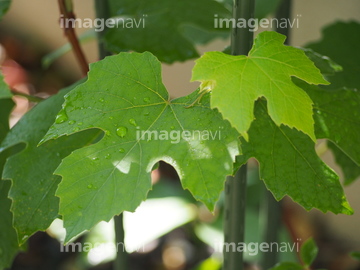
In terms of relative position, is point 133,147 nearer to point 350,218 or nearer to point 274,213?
point 274,213

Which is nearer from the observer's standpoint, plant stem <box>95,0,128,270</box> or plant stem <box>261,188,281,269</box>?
plant stem <box>95,0,128,270</box>

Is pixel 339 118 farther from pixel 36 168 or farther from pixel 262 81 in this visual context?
pixel 36 168

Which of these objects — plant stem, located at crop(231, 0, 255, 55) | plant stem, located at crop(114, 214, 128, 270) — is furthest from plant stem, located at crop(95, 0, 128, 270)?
plant stem, located at crop(231, 0, 255, 55)

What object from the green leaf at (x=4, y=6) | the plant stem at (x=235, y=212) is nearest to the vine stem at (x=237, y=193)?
the plant stem at (x=235, y=212)

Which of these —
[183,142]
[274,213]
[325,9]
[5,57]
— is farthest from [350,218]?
[5,57]

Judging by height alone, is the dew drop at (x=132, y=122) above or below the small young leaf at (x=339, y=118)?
above

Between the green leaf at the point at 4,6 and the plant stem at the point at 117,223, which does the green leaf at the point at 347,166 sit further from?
the green leaf at the point at 4,6
